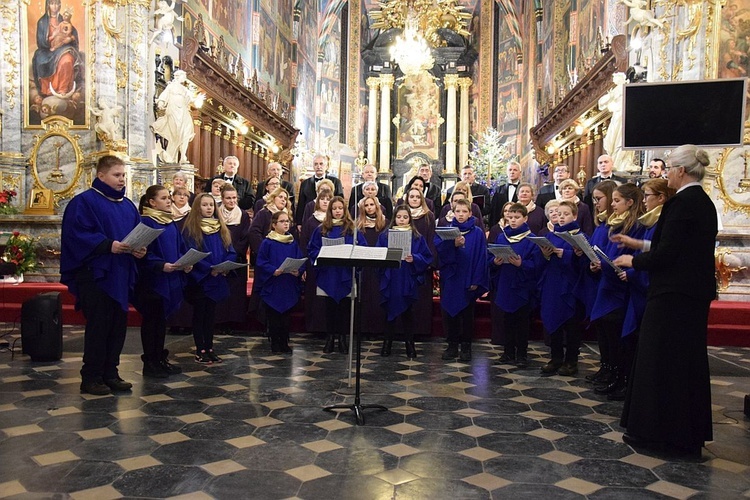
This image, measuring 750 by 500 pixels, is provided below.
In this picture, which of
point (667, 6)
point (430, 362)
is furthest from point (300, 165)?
point (430, 362)

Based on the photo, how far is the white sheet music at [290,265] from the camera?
6777mm

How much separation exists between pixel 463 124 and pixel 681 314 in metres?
26.9

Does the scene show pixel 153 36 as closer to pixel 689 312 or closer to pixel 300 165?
pixel 689 312

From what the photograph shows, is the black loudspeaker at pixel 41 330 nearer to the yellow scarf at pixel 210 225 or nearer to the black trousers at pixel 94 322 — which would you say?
the black trousers at pixel 94 322

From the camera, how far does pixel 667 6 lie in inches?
394

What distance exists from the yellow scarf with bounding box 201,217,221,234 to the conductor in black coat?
13.7 ft

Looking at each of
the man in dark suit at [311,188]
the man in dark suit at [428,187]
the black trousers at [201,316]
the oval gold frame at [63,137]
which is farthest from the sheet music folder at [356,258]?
the oval gold frame at [63,137]

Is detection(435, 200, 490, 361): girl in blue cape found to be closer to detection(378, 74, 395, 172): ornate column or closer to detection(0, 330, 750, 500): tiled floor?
detection(0, 330, 750, 500): tiled floor

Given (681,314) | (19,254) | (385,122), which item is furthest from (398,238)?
(385,122)

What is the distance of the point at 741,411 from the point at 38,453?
4.89 m

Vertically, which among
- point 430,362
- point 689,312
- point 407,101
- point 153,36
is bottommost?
point 430,362

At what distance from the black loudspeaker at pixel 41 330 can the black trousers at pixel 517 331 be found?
4532 millimetres

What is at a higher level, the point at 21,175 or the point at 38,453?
the point at 21,175

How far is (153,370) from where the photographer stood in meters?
5.82
